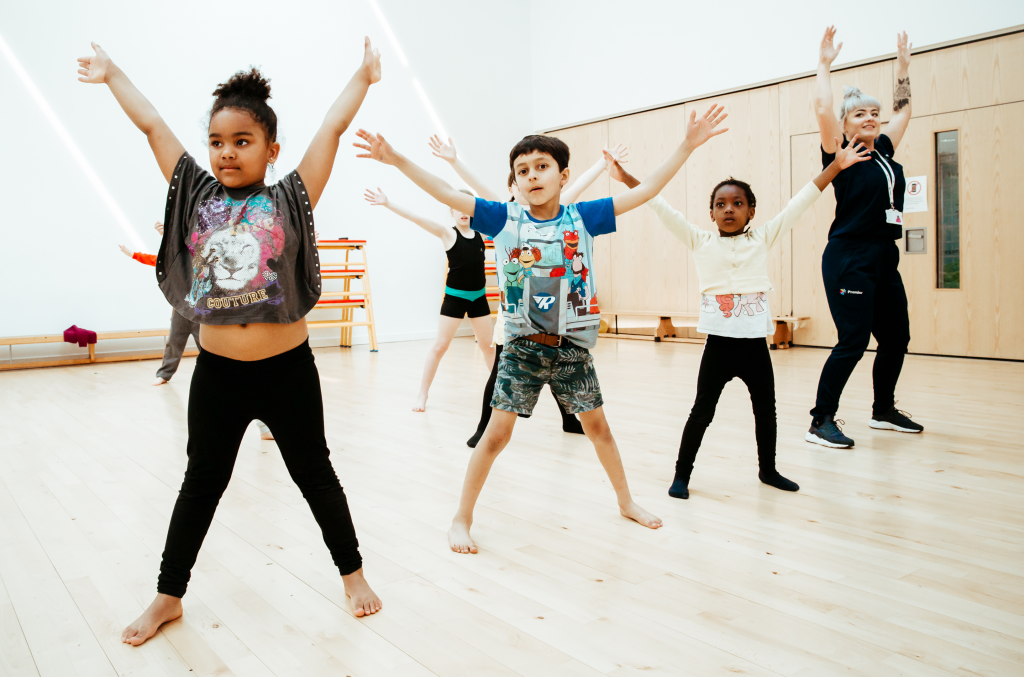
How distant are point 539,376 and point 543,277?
A: 29 cm

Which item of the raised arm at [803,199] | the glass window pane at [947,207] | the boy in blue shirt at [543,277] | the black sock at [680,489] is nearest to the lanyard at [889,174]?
the raised arm at [803,199]

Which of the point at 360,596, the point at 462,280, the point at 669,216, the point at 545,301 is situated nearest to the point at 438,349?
the point at 462,280

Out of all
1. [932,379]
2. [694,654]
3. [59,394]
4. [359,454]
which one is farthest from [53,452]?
[932,379]

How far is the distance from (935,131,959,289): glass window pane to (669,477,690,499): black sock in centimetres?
497

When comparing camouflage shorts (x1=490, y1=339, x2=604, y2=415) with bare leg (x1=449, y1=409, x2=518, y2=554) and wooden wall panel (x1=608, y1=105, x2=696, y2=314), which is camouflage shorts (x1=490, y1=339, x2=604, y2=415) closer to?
bare leg (x1=449, y1=409, x2=518, y2=554)

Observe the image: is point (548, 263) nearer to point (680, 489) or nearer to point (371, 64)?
point (371, 64)

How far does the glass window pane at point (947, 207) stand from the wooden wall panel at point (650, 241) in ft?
8.41

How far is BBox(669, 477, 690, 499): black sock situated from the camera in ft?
8.10

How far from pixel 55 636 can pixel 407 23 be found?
872 centimetres

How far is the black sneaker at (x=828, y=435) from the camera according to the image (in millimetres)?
3086

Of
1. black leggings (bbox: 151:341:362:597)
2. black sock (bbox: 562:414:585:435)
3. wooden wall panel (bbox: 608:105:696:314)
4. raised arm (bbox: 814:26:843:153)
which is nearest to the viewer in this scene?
black leggings (bbox: 151:341:362:597)

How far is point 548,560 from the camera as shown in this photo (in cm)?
195

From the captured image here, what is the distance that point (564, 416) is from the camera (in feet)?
11.8

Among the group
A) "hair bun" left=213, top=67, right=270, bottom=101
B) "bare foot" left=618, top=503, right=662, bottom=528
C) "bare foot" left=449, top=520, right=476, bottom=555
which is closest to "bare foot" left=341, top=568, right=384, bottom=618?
"bare foot" left=449, top=520, right=476, bottom=555
